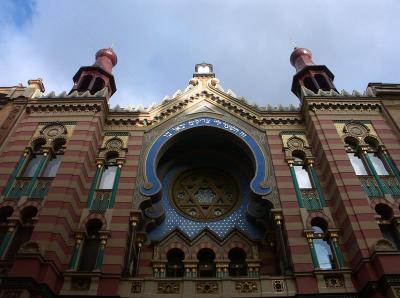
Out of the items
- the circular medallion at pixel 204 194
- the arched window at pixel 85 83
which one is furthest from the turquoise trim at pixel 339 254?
the arched window at pixel 85 83

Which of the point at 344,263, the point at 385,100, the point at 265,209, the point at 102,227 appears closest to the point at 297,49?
the point at 385,100

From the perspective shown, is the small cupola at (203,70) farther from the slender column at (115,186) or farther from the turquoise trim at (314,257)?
the turquoise trim at (314,257)

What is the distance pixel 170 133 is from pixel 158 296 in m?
8.33

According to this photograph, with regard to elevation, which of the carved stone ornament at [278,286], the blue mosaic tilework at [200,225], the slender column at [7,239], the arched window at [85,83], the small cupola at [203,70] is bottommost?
the carved stone ornament at [278,286]

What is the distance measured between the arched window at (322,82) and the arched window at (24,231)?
662 inches

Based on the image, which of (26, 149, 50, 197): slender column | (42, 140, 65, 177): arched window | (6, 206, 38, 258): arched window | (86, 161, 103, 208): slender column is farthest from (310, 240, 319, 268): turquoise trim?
(26, 149, 50, 197): slender column

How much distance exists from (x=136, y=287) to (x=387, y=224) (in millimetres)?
9949

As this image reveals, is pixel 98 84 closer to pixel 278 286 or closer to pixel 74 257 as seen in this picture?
pixel 74 257

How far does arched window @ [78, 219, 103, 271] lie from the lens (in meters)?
14.6

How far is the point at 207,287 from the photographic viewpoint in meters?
13.7

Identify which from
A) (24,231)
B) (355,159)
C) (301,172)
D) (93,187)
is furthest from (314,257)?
(24,231)

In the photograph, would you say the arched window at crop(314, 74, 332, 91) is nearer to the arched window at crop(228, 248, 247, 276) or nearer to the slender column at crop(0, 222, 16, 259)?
the arched window at crop(228, 248, 247, 276)

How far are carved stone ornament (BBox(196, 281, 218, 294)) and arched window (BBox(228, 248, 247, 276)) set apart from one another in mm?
2573

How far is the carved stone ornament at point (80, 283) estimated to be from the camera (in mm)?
13305
